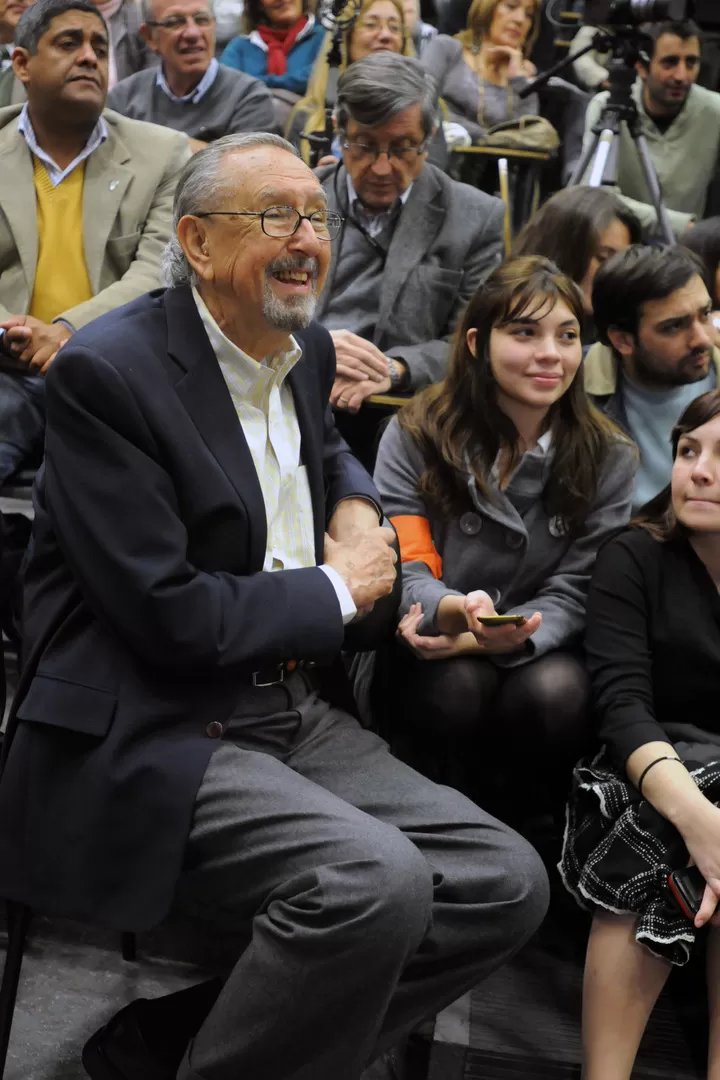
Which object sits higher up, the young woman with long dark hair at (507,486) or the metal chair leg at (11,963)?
the young woman with long dark hair at (507,486)

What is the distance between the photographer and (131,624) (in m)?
1.51

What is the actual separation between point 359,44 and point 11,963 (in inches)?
121

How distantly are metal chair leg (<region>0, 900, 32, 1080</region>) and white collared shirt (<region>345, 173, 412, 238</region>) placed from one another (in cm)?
183

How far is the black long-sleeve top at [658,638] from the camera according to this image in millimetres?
1922

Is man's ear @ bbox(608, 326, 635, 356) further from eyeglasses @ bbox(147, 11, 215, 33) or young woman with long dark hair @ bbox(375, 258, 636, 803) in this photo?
eyeglasses @ bbox(147, 11, 215, 33)

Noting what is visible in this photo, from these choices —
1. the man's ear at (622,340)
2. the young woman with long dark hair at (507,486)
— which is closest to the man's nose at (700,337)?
the man's ear at (622,340)

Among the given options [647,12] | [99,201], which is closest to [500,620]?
[99,201]

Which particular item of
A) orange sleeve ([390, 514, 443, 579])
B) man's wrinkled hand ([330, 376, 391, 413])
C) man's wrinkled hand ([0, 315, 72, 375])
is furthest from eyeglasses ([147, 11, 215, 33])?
orange sleeve ([390, 514, 443, 579])

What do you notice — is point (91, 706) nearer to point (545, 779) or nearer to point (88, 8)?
point (545, 779)

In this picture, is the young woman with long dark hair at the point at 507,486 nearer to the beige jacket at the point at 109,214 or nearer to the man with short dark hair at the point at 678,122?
the beige jacket at the point at 109,214

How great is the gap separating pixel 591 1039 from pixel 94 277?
1.87 m

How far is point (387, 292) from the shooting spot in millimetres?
2854

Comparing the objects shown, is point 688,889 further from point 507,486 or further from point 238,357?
point 238,357

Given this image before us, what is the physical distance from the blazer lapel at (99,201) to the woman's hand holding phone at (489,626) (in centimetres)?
133
